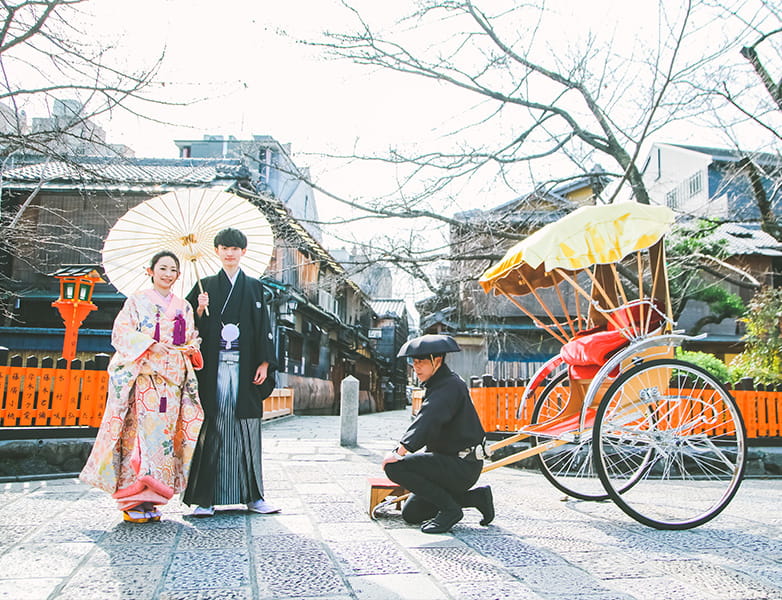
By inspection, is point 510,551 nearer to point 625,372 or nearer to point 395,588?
point 395,588

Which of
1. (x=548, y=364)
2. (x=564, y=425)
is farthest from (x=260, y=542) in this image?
(x=548, y=364)

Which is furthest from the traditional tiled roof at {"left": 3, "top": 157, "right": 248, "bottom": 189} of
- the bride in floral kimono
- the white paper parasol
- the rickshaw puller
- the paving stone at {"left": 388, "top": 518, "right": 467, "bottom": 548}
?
the paving stone at {"left": 388, "top": 518, "right": 467, "bottom": 548}

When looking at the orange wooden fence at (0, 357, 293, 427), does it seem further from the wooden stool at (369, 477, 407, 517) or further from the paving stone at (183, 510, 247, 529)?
the wooden stool at (369, 477, 407, 517)

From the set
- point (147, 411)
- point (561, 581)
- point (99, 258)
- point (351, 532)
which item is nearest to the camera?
point (561, 581)

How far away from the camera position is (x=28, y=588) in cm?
271

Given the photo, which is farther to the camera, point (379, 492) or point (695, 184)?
point (695, 184)

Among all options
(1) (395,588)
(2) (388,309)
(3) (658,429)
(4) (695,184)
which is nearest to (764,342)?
(3) (658,429)

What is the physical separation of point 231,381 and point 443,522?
1.87 m

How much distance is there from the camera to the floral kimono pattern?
13.7 feet

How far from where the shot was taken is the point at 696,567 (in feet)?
10.5

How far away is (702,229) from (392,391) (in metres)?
30.6

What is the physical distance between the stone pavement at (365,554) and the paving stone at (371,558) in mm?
10

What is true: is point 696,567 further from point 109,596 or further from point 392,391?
point 392,391

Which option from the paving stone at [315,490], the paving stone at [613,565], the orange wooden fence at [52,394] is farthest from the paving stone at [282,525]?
the orange wooden fence at [52,394]
